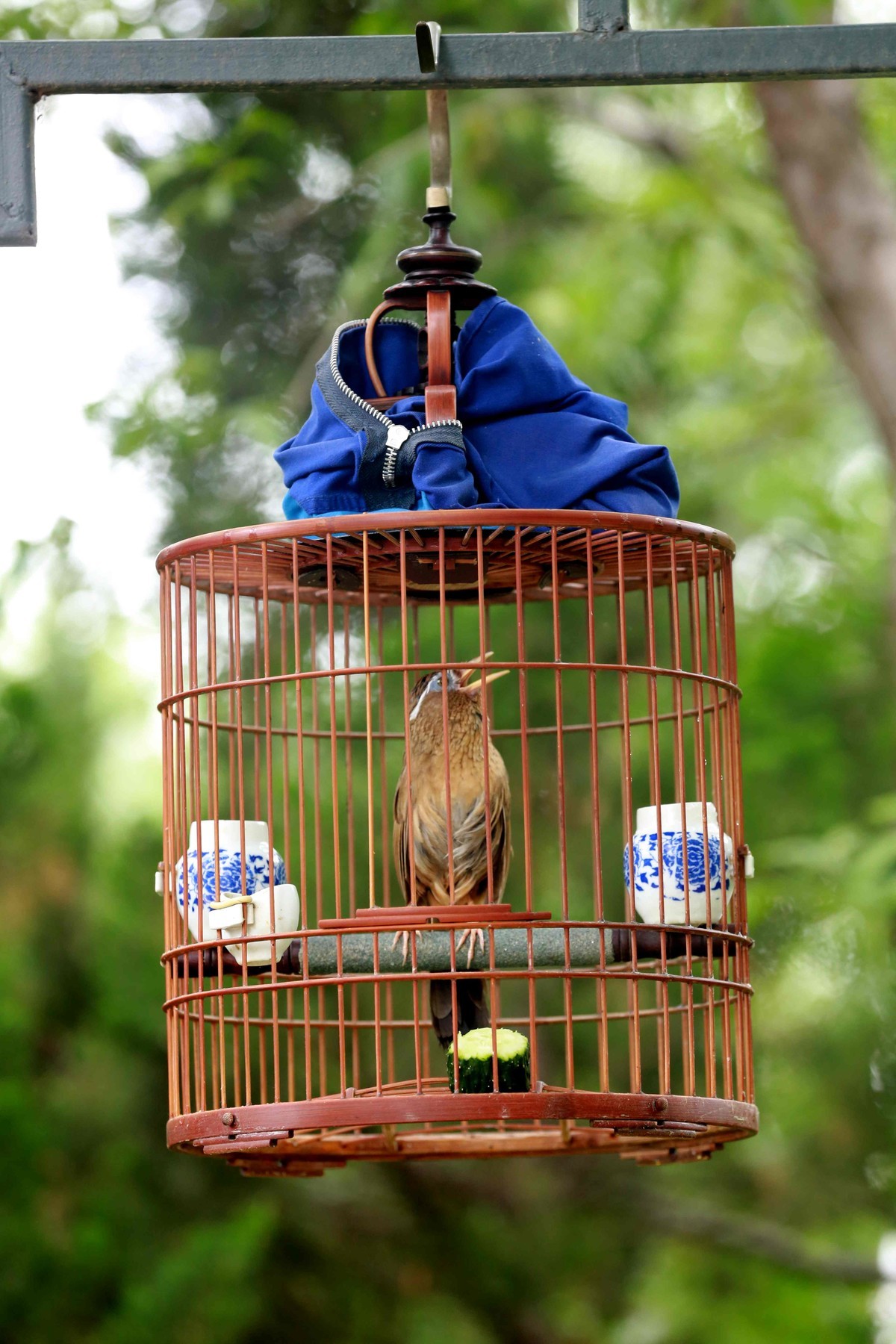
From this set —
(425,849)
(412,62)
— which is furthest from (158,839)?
(412,62)

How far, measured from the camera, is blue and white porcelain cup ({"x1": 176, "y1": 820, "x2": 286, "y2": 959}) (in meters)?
3.59

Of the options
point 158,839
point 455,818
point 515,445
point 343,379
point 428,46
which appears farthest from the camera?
point 158,839

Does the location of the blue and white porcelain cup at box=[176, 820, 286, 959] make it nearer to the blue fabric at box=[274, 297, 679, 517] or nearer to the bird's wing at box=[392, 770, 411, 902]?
the bird's wing at box=[392, 770, 411, 902]

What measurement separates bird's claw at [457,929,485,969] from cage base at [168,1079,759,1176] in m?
0.31

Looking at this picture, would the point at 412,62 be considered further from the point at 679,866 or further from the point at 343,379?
the point at 679,866

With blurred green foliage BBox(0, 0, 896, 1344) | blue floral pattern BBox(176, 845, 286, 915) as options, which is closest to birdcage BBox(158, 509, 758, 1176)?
blue floral pattern BBox(176, 845, 286, 915)

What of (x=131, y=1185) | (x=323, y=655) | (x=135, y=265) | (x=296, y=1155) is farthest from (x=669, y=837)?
(x=135, y=265)

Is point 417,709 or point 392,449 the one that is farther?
point 417,709

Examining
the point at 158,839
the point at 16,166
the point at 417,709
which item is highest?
the point at 16,166

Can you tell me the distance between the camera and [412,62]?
2.95 metres

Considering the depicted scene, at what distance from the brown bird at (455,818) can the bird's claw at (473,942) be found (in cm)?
38

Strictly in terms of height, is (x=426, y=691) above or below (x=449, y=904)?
above

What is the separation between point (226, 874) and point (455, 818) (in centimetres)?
81

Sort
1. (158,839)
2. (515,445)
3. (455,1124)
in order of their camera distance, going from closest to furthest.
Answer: (455,1124) → (515,445) → (158,839)
